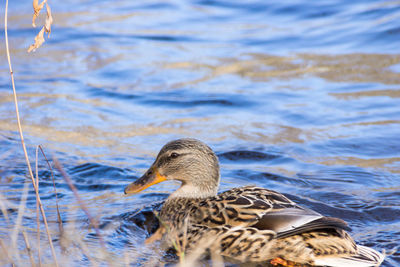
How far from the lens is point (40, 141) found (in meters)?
8.41

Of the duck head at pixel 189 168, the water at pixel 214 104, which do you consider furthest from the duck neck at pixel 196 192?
the water at pixel 214 104

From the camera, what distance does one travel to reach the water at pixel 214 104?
6.68m

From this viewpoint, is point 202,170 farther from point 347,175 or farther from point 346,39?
point 346,39

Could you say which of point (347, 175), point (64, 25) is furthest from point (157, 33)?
point (347, 175)

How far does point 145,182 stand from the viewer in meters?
6.29

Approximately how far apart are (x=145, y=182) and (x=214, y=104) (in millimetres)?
3743

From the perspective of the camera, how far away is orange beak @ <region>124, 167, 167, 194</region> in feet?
20.4

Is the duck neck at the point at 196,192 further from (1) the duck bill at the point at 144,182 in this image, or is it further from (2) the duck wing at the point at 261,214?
(2) the duck wing at the point at 261,214

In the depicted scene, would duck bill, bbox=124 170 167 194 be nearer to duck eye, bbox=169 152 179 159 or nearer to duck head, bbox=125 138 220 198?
duck head, bbox=125 138 220 198

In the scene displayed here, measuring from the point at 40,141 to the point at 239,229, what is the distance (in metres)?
4.04

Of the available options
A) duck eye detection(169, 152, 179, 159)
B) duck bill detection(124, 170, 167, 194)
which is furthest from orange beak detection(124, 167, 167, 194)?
duck eye detection(169, 152, 179, 159)

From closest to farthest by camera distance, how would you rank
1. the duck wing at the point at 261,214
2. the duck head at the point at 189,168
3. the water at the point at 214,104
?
the duck wing at the point at 261,214 → the duck head at the point at 189,168 → the water at the point at 214,104

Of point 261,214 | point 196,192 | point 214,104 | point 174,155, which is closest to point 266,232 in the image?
point 261,214

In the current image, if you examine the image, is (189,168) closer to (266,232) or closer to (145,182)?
(145,182)
